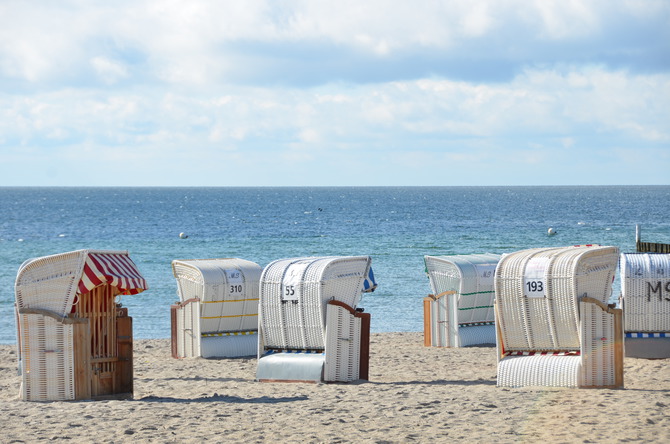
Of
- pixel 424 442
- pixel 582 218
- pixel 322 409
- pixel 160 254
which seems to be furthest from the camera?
pixel 582 218

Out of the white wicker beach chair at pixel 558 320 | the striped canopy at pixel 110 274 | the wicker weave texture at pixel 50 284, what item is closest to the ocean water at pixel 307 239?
the striped canopy at pixel 110 274

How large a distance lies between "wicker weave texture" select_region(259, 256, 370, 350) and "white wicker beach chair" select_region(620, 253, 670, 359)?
4874mm

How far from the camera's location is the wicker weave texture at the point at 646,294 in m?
15.1

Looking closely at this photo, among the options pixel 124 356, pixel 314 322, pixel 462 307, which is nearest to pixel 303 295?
pixel 314 322

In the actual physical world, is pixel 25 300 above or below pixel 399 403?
above

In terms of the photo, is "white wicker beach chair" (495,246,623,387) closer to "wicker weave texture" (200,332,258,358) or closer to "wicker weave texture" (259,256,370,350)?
"wicker weave texture" (259,256,370,350)

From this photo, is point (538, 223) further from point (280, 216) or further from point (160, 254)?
point (160, 254)

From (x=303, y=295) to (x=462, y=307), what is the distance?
6107 millimetres

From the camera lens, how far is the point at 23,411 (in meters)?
10.7

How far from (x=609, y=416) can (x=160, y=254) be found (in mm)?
44624

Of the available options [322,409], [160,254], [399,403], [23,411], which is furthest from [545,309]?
[160,254]

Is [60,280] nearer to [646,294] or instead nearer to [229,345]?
[229,345]

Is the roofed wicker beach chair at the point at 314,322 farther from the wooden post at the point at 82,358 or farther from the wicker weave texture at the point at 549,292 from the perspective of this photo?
the wooden post at the point at 82,358

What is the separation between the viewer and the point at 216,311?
1692cm
